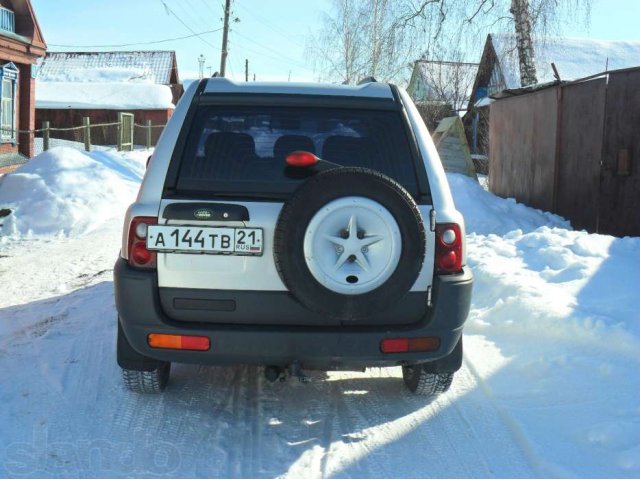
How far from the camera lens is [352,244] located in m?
3.33

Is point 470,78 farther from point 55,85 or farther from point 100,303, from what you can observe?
point 100,303

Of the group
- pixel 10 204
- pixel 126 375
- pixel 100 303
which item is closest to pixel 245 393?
pixel 126 375

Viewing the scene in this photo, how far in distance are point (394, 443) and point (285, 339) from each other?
759mm

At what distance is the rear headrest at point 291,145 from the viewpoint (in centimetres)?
382

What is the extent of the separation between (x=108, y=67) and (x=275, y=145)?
164ft

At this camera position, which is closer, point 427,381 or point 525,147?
point 427,381

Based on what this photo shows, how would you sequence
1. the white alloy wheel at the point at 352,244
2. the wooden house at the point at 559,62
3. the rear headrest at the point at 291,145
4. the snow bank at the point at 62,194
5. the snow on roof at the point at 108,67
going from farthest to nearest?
1. the snow on roof at the point at 108,67
2. the wooden house at the point at 559,62
3. the snow bank at the point at 62,194
4. the rear headrest at the point at 291,145
5. the white alloy wheel at the point at 352,244

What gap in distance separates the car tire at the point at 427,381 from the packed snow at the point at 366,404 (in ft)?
0.26

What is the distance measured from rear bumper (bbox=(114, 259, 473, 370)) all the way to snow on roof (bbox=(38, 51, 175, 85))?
145 ft

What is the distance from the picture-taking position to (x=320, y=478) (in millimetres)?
3188

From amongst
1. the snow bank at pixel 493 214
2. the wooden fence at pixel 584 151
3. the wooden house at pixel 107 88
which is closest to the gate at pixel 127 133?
the wooden house at pixel 107 88

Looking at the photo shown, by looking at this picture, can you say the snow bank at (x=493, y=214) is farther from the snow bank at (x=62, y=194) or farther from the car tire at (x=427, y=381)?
the car tire at (x=427, y=381)

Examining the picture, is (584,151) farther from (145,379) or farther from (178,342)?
(178,342)

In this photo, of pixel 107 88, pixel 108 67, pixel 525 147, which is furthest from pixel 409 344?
pixel 108 67
